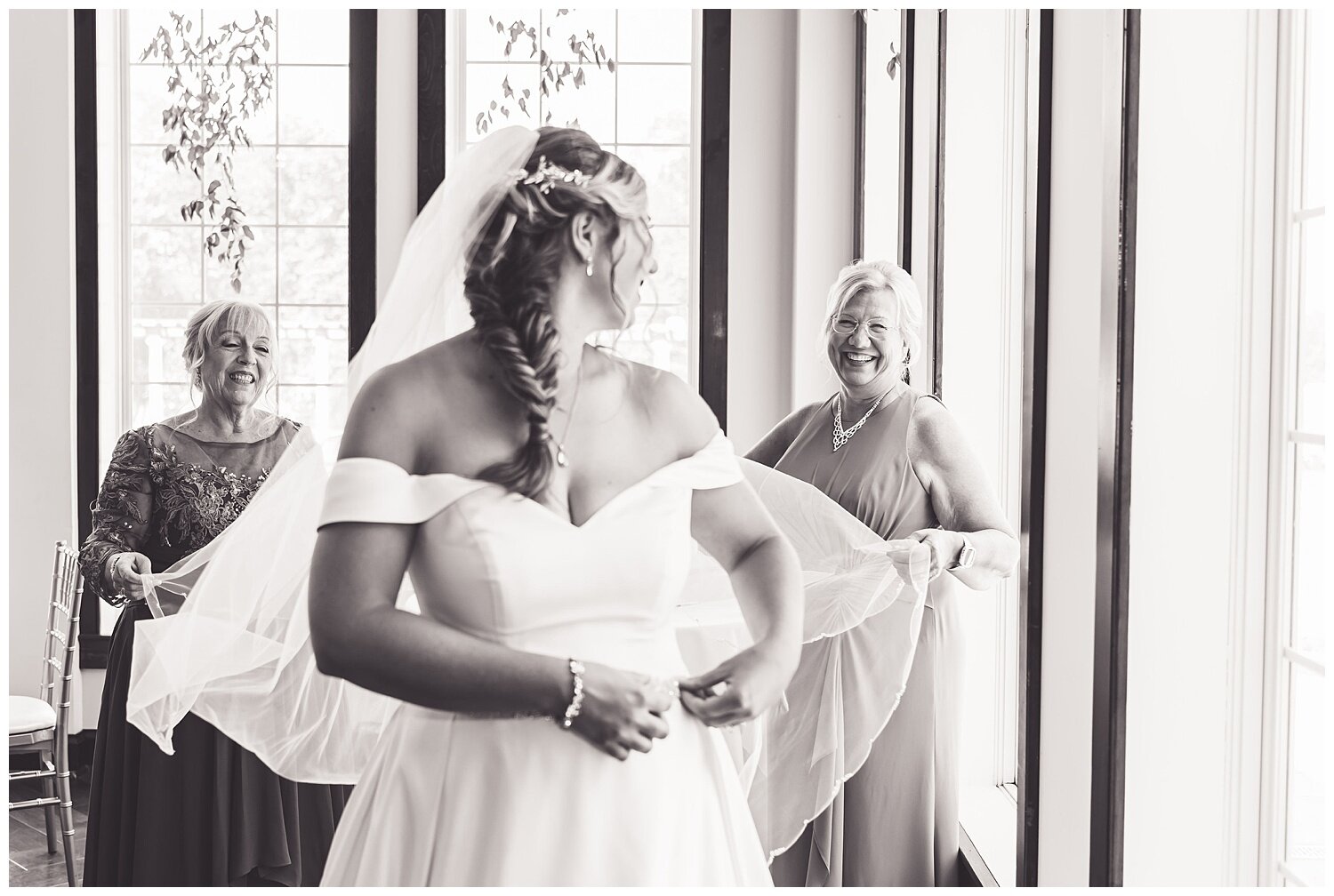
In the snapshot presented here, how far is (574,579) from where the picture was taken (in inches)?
57.3

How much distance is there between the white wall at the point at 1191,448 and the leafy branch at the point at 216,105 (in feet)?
12.0

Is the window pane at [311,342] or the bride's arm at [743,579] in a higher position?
the window pane at [311,342]

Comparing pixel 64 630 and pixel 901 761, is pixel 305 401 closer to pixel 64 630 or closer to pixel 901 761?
pixel 64 630

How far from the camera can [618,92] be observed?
452cm

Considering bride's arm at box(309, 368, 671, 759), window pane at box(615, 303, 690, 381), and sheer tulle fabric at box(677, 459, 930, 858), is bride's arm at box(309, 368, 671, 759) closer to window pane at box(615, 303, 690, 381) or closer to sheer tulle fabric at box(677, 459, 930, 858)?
sheer tulle fabric at box(677, 459, 930, 858)

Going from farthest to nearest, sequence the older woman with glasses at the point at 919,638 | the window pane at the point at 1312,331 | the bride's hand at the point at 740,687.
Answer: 1. the older woman with glasses at the point at 919,638
2. the window pane at the point at 1312,331
3. the bride's hand at the point at 740,687

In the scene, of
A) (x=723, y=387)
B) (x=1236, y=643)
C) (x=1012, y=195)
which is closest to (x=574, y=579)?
(x=1236, y=643)

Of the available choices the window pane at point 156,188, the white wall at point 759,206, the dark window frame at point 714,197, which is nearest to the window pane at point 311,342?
the window pane at point 156,188

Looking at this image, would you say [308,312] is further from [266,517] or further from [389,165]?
[266,517]

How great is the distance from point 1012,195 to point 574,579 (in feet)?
7.00

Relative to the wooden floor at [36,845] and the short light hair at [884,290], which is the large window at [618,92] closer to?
the short light hair at [884,290]

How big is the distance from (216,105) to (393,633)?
153 inches

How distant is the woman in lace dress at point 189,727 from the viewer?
285 centimetres

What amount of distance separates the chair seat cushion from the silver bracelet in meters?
3.02
